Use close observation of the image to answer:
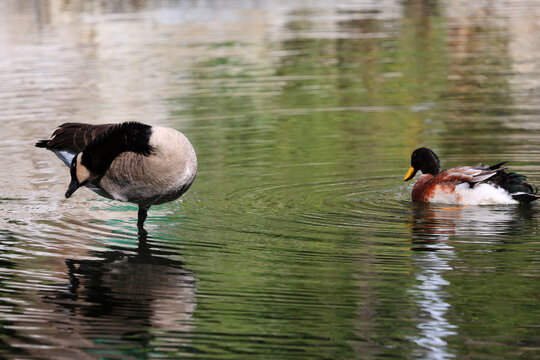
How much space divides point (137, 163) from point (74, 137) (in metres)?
1.22

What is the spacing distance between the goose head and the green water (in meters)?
0.62

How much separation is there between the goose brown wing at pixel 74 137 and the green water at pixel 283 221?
941 mm

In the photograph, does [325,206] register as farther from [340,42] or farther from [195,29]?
[195,29]

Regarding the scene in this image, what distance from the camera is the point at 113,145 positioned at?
11055mm

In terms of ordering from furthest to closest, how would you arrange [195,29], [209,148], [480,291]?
1. [195,29]
2. [209,148]
3. [480,291]

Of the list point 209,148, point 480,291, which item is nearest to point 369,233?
point 480,291

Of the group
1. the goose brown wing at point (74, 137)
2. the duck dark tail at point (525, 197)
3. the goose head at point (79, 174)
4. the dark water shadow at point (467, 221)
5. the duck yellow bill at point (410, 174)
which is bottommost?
the dark water shadow at point (467, 221)

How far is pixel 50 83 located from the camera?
84.2 feet

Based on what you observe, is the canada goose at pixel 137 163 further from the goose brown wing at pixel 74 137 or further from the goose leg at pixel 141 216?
the goose leg at pixel 141 216

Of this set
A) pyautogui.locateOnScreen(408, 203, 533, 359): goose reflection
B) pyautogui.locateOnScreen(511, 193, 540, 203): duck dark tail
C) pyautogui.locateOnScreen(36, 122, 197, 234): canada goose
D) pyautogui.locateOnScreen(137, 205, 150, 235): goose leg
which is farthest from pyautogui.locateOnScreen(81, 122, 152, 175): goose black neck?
pyautogui.locateOnScreen(511, 193, 540, 203): duck dark tail

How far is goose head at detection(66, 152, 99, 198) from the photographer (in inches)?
440

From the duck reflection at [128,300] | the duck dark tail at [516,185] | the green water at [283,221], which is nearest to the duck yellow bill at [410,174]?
the green water at [283,221]

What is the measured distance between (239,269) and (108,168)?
84.3 inches

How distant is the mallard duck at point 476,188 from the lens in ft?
41.0
